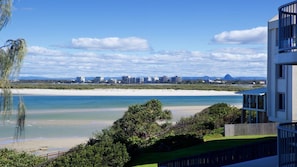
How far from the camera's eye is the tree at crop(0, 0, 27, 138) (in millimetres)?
11234

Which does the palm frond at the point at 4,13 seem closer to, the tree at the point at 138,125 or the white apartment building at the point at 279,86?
the white apartment building at the point at 279,86

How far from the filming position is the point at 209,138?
1074 inches

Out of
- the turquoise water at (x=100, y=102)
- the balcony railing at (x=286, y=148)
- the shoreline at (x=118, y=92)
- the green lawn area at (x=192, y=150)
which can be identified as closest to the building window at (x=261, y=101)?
the green lawn area at (x=192, y=150)

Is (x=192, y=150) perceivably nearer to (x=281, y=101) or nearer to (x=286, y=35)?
(x=281, y=101)

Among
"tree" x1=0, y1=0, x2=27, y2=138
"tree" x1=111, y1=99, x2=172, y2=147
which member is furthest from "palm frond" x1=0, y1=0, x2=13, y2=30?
"tree" x1=111, y1=99, x2=172, y2=147

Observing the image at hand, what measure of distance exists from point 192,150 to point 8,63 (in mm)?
12695

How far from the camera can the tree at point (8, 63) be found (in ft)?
36.9

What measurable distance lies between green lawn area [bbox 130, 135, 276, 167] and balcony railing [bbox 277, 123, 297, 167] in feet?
31.7

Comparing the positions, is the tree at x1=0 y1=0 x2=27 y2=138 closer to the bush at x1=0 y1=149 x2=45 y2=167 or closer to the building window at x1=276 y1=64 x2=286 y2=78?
the bush at x1=0 y1=149 x2=45 y2=167

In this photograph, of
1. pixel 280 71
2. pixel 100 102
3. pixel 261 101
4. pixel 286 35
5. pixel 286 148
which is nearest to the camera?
pixel 286 148

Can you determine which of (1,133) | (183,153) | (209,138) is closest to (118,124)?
(209,138)

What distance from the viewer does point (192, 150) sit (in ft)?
72.6

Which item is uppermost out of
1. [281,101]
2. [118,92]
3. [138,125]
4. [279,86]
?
[279,86]

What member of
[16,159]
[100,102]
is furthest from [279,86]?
[100,102]
